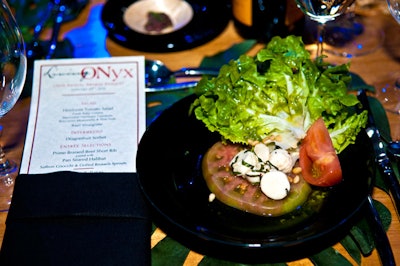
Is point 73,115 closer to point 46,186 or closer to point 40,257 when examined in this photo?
point 46,186

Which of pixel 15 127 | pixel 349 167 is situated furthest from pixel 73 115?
pixel 349 167

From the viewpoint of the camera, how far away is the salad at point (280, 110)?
40.1 inches

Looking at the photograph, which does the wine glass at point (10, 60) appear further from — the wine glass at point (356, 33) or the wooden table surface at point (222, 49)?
the wine glass at point (356, 33)

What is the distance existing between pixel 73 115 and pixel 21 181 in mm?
217

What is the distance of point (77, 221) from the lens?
101 centimetres

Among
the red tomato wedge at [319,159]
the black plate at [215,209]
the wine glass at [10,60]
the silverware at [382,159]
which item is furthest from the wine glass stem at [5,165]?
the silverware at [382,159]

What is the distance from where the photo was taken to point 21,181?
108 cm

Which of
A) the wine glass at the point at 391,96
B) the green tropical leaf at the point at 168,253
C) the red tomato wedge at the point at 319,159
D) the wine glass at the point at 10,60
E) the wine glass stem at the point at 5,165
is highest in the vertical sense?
the wine glass at the point at 10,60

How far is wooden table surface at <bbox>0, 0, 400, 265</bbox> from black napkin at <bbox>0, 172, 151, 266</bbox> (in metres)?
0.09

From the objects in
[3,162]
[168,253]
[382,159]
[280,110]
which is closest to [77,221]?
[168,253]

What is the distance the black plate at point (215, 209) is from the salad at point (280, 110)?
0.05 m

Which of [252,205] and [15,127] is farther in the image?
[15,127]

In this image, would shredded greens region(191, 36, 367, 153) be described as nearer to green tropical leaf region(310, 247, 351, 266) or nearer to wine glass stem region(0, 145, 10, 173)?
green tropical leaf region(310, 247, 351, 266)

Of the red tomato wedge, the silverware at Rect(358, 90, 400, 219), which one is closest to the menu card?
the red tomato wedge
